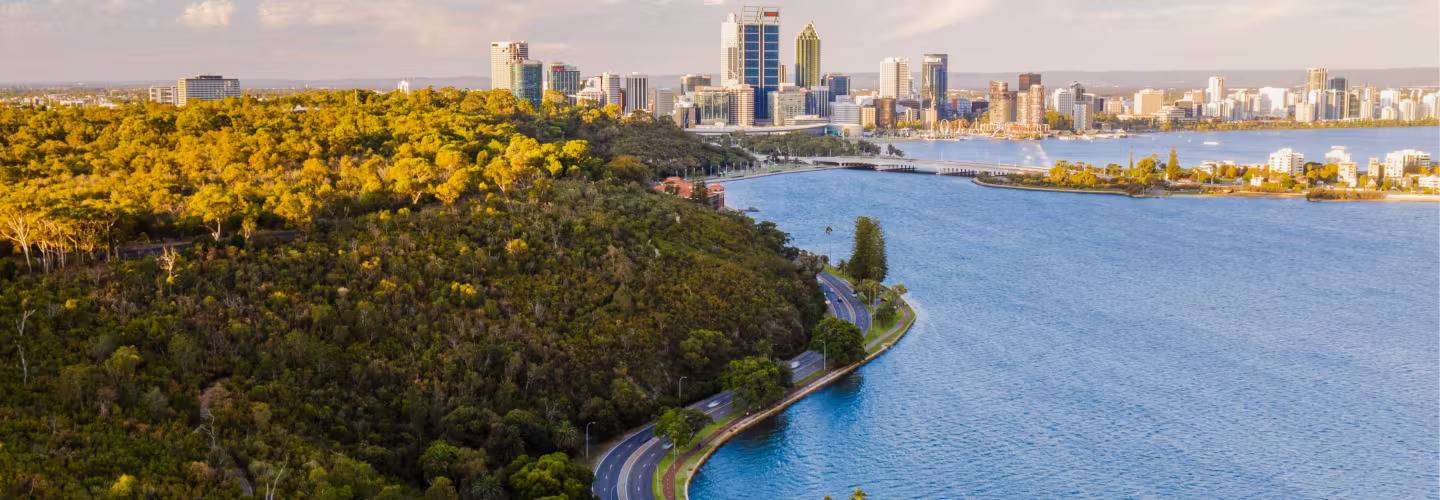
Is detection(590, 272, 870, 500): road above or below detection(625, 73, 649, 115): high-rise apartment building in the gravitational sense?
below

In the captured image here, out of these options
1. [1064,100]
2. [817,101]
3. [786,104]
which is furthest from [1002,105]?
[786,104]

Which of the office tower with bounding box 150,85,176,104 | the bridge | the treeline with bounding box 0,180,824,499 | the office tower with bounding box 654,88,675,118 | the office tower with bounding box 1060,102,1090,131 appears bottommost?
the treeline with bounding box 0,180,824,499

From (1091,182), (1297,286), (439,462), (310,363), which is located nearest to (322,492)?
(439,462)

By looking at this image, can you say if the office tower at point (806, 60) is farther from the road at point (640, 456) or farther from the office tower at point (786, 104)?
the road at point (640, 456)

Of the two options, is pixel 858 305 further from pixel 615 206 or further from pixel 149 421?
pixel 149 421

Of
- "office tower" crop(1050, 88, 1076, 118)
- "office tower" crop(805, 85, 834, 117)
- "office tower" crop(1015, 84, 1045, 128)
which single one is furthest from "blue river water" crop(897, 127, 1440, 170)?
"office tower" crop(805, 85, 834, 117)

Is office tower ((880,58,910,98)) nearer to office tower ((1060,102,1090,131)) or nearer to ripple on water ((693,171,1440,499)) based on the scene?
office tower ((1060,102,1090,131))
